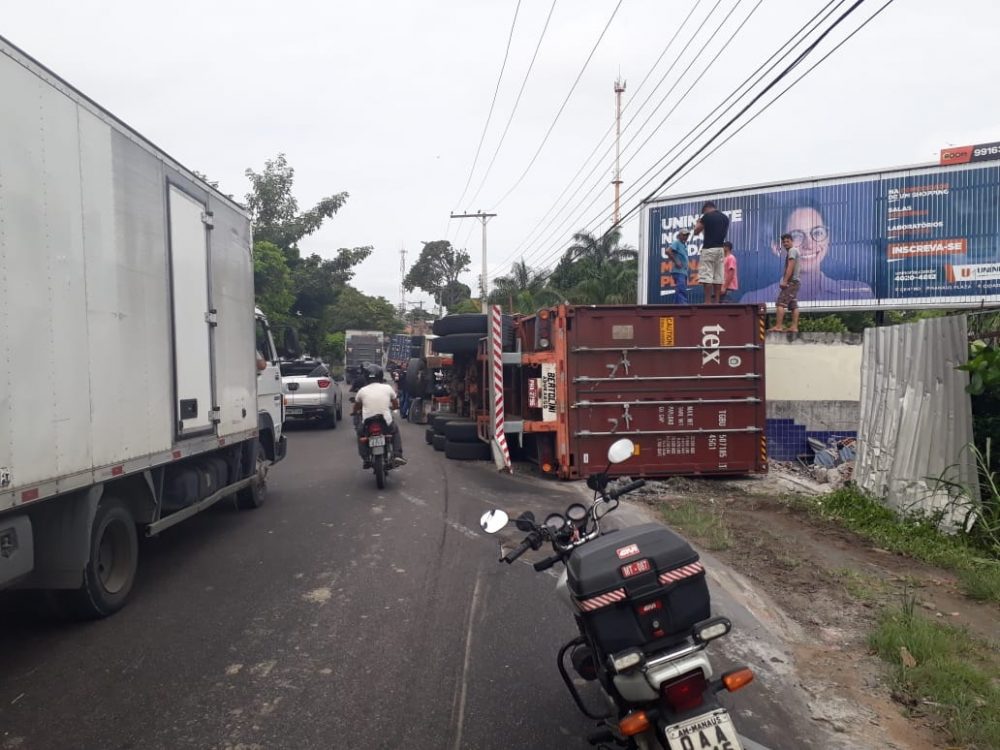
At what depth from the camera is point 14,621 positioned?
206 inches

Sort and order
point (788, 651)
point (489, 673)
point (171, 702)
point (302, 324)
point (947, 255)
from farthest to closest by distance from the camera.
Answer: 1. point (302, 324)
2. point (947, 255)
3. point (788, 651)
4. point (489, 673)
5. point (171, 702)

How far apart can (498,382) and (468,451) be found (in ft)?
7.35

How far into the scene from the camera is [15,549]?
4180mm

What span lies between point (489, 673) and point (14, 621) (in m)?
3.41

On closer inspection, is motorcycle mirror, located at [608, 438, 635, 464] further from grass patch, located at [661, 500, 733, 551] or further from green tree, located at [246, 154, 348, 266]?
green tree, located at [246, 154, 348, 266]

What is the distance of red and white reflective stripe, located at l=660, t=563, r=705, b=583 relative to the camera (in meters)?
3.03

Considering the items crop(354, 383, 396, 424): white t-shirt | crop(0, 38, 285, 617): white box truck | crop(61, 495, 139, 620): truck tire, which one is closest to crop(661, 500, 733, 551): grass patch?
crop(354, 383, 396, 424): white t-shirt

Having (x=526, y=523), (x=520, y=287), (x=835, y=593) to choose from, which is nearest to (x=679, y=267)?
(x=835, y=593)

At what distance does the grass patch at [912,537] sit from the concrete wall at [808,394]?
13.7 ft

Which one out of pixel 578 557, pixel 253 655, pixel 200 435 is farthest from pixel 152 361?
pixel 578 557

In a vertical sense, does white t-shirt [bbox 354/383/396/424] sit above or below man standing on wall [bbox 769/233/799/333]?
below

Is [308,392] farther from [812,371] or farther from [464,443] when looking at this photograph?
[812,371]

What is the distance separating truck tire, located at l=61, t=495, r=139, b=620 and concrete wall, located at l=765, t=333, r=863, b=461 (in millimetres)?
10385

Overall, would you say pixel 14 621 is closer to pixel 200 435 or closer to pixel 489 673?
→ pixel 200 435
